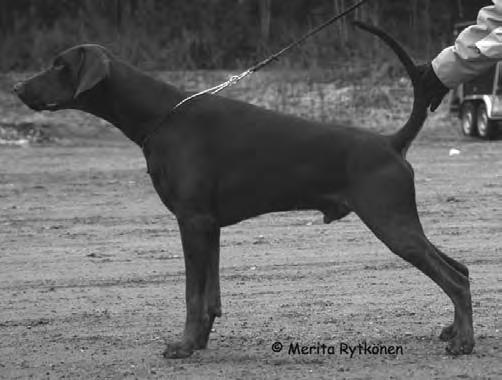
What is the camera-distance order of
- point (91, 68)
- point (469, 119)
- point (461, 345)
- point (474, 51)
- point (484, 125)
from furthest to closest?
point (469, 119)
point (484, 125)
point (91, 68)
point (461, 345)
point (474, 51)

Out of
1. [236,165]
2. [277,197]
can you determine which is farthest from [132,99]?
[277,197]

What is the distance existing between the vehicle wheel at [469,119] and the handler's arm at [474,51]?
2388 centimetres

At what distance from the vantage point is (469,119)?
31250 mm

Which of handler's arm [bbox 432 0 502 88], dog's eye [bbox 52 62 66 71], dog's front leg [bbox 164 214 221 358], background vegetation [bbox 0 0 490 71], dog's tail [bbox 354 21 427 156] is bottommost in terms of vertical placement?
background vegetation [bbox 0 0 490 71]

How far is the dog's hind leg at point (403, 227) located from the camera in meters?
7.35

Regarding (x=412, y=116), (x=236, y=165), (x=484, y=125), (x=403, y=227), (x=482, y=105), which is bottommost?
(x=484, y=125)

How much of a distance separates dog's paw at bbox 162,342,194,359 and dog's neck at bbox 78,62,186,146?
133 centimetres

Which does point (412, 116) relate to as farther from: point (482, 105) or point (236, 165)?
point (482, 105)

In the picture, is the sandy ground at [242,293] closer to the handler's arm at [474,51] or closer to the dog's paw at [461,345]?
the dog's paw at [461,345]

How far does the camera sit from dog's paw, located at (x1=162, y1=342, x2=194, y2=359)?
758 centimetres

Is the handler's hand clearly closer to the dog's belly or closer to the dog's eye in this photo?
the dog's belly

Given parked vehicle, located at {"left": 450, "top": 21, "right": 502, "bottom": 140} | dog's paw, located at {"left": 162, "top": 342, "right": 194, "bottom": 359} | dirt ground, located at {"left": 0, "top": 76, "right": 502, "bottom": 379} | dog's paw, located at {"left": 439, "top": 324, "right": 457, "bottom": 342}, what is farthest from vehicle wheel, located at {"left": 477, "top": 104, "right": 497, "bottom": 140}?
dog's paw, located at {"left": 162, "top": 342, "right": 194, "bottom": 359}

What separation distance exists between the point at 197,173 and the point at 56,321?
6.65 feet

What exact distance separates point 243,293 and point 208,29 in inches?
1309
